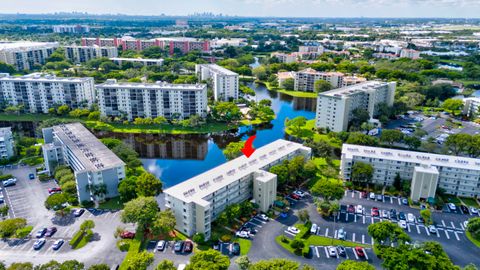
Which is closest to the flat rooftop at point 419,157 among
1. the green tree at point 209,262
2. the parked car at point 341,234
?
the parked car at point 341,234

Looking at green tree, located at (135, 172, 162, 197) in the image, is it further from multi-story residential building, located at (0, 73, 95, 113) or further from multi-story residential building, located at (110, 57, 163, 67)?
multi-story residential building, located at (110, 57, 163, 67)

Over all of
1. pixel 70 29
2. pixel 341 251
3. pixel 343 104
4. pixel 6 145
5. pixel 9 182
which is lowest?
pixel 341 251

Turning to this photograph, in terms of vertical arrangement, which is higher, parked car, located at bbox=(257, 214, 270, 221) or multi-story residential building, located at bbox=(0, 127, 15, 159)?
multi-story residential building, located at bbox=(0, 127, 15, 159)

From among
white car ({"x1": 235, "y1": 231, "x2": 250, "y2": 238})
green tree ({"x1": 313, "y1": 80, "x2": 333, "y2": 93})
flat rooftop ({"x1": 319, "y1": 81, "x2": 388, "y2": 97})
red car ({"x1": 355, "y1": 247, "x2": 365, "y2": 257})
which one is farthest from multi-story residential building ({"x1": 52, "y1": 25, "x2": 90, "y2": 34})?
red car ({"x1": 355, "y1": 247, "x2": 365, "y2": 257})

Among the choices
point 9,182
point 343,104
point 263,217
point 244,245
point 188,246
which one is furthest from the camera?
point 343,104

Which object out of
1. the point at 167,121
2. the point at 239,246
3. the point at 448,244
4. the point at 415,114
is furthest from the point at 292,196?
the point at 415,114

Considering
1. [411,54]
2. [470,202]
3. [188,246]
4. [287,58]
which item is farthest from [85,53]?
[470,202]

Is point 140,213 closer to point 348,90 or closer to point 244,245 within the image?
point 244,245

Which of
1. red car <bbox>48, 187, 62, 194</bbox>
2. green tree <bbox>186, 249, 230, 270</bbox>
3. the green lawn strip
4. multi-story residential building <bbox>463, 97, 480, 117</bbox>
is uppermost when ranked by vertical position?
multi-story residential building <bbox>463, 97, 480, 117</bbox>
